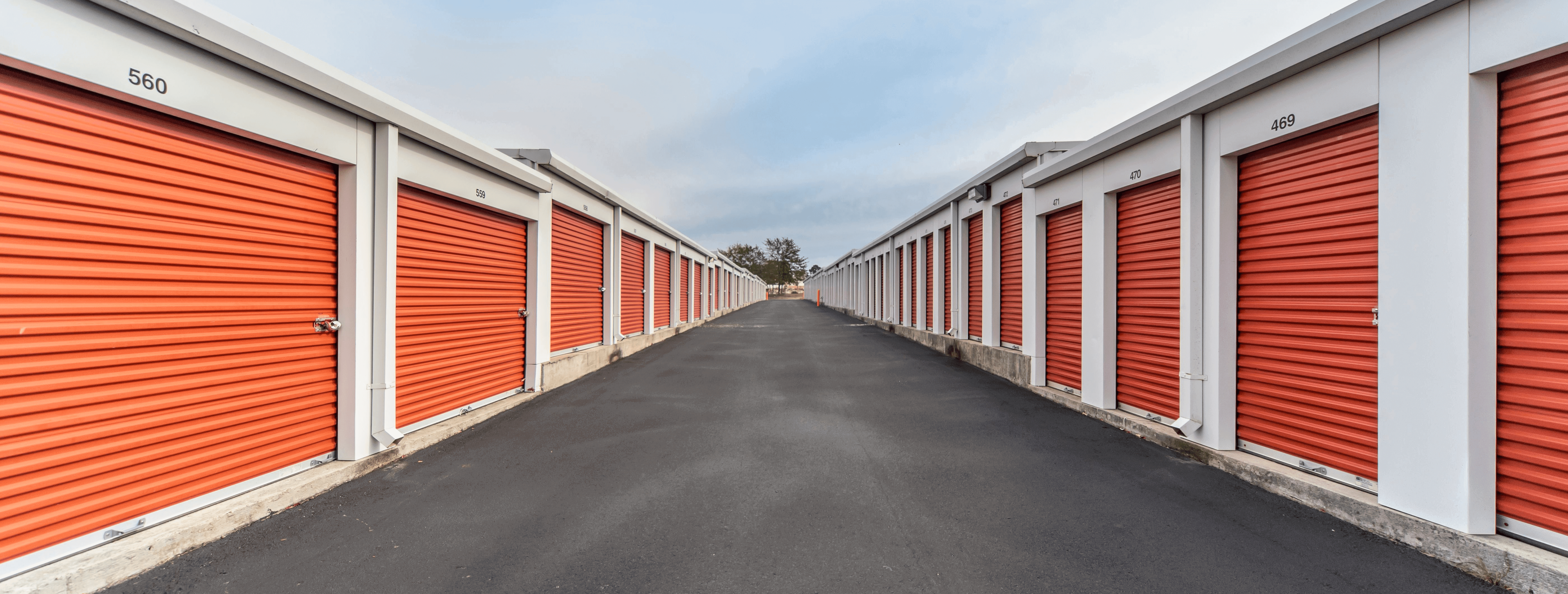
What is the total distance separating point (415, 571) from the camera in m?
2.78

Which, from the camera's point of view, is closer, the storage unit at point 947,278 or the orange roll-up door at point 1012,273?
the orange roll-up door at point 1012,273

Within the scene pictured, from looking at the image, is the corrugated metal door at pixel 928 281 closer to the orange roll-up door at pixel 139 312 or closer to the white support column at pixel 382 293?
the white support column at pixel 382 293

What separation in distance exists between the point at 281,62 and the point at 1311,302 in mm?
8568

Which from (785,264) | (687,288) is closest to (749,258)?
(785,264)

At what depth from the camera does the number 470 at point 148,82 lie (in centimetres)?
296

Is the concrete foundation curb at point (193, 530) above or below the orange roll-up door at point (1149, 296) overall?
below

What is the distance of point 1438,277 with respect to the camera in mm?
3055

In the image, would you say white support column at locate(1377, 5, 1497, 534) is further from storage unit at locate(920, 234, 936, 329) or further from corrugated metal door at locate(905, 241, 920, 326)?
corrugated metal door at locate(905, 241, 920, 326)

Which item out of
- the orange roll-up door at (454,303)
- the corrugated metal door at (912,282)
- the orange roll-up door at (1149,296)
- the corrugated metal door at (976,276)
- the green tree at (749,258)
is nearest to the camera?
the orange roll-up door at (454,303)

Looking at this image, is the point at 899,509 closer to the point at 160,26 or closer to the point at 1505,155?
the point at 1505,155

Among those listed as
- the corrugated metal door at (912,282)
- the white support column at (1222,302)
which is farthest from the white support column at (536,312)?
the corrugated metal door at (912,282)

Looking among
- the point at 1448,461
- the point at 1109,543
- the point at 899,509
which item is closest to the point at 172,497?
the point at 899,509

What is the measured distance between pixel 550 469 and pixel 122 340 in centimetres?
283

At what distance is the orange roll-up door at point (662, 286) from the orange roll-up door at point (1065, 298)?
1054 cm
